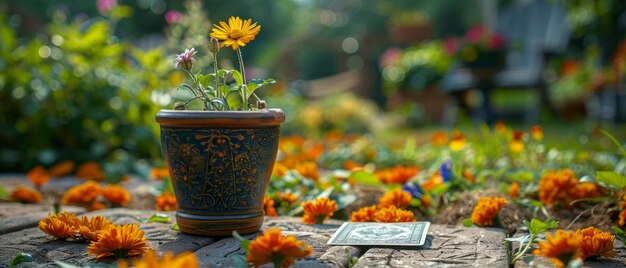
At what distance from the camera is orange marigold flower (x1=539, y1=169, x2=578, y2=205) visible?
77.7 inches

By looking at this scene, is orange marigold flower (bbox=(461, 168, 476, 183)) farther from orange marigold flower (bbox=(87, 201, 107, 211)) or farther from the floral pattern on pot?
orange marigold flower (bbox=(87, 201, 107, 211))

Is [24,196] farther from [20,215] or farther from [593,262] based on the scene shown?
[593,262]

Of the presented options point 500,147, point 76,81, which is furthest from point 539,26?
point 76,81

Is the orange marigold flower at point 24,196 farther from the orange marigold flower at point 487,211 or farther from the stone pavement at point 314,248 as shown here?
the orange marigold flower at point 487,211

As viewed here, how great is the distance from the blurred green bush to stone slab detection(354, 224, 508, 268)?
210 cm

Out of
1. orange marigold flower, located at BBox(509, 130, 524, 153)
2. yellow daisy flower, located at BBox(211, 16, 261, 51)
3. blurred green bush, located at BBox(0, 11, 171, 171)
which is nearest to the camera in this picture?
yellow daisy flower, located at BBox(211, 16, 261, 51)

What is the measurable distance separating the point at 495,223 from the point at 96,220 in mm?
1033

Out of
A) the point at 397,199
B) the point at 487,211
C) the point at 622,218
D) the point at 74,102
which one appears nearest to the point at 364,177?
the point at 397,199

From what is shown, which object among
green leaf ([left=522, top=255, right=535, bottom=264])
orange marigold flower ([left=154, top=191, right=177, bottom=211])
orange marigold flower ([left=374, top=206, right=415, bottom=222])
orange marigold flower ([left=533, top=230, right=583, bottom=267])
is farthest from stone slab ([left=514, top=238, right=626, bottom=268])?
orange marigold flower ([left=154, top=191, right=177, bottom=211])

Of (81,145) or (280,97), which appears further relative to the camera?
(280,97)

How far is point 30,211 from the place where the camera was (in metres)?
2.17

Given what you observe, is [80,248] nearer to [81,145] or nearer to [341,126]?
[81,145]

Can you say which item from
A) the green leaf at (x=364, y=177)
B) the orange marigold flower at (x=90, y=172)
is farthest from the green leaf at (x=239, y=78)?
the orange marigold flower at (x=90, y=172)

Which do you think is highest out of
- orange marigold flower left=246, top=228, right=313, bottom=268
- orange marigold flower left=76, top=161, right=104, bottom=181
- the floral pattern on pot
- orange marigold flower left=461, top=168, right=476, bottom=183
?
the floral pattern on pot
